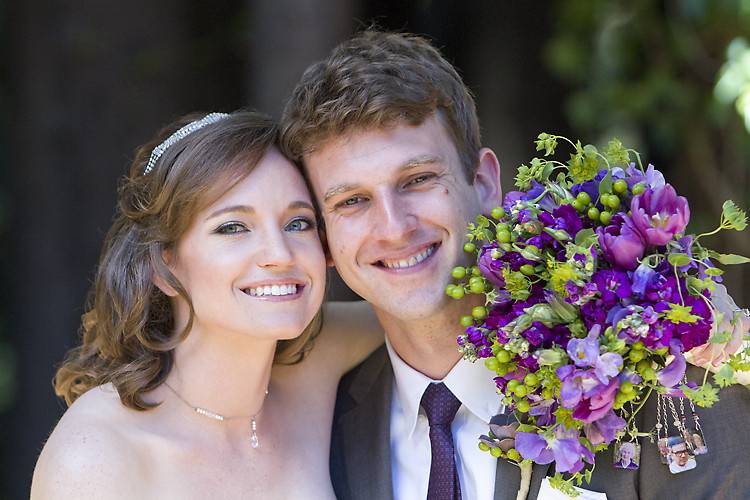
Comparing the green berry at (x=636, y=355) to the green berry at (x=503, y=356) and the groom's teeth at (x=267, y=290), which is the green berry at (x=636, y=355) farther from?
the groom's teeth at (x=267, y=290)

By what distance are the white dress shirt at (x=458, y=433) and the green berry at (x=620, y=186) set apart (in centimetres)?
82

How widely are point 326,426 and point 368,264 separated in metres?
0.66

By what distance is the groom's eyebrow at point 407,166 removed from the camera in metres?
3.12

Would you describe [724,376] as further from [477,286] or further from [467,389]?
[467,389]

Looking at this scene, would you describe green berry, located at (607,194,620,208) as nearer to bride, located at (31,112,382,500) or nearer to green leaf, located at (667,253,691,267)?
green leaf, located at (667,253,691,267)

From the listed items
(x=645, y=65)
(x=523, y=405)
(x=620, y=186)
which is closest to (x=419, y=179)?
(x=620, y=186)

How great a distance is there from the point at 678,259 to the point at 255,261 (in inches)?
49.4

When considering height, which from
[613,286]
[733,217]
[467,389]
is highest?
[733,217]

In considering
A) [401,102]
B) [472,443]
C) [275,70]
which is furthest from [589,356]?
[275,70]

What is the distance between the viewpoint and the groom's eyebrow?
3117 millimetres

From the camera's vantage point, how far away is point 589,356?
2.33m

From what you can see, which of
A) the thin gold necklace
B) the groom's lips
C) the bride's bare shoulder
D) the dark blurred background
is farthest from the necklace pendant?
the dark blurred background

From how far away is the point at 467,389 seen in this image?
315 cm

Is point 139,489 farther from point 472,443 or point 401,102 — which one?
point 401,102
